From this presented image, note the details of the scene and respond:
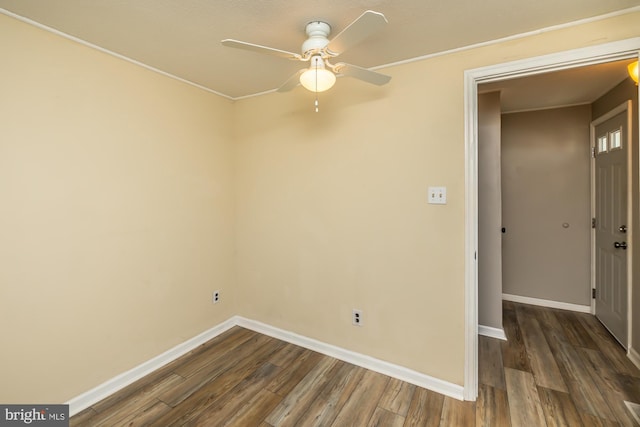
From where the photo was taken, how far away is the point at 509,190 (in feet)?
11.8

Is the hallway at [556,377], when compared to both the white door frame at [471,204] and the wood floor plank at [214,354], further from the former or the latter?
the wood floor plank at [214,354]

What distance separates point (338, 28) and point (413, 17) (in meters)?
0.41

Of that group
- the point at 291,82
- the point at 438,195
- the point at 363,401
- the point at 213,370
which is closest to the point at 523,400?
the point at 363,401

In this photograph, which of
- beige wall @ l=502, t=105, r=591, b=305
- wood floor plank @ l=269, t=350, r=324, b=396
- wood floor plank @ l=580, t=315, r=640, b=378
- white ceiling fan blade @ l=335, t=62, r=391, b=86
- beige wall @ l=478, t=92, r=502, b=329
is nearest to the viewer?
white ceiling fan blade @ l=335, t=62, r=391, b=86

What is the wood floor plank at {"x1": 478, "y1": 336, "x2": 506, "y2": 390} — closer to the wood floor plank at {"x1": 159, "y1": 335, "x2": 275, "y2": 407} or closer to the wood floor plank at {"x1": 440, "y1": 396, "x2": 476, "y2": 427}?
the wood floor plank at {"x1": 440, "y1": 396, "x2": 476, "y2": 427}

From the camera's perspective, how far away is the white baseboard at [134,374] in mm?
1818

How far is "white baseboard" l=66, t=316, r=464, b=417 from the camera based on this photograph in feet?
6.22

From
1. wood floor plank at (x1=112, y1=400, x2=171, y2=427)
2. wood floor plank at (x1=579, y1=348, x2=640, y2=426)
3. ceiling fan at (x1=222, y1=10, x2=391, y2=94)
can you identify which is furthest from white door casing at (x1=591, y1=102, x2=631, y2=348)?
wood floor plank at (x1=112, y1=400, x2=171, y2=427)

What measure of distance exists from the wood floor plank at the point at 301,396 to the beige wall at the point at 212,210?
257 mm

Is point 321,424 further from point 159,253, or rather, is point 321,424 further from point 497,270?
point 497,270

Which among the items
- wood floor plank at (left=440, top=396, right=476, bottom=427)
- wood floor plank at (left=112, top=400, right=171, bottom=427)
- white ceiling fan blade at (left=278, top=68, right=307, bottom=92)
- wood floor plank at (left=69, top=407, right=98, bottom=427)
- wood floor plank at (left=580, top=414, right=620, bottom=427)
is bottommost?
wood floor plank at (left=440, top=396, right=476, bottom=427)

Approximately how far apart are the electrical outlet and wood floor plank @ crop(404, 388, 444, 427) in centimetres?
60

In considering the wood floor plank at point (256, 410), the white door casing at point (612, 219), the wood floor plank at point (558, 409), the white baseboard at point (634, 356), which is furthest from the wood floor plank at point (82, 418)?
the white door casing at point (612, 219)

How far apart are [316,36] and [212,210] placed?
5.96ft
